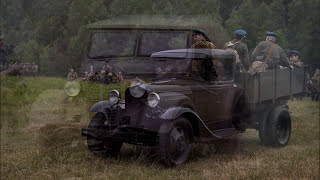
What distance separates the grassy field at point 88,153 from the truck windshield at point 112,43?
26 cm

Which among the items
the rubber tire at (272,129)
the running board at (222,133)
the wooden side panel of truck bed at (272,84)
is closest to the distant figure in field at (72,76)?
the running board at (222,133)

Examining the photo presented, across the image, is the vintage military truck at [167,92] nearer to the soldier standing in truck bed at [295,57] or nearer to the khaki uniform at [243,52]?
the khaki uniform at [243,52]

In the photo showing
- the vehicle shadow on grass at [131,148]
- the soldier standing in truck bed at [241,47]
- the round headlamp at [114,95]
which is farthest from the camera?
the vehicle shadow on grass at [131,148]

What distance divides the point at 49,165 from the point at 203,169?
5.02 feet

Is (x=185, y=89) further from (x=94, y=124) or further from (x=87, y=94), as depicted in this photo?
(x=87, y=94)

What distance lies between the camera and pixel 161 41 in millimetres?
3646

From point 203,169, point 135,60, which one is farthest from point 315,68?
point 135,60

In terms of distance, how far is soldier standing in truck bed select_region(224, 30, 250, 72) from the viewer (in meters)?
3.89

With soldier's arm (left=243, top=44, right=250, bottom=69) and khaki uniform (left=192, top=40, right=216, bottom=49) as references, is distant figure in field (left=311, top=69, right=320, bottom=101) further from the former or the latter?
khaki uniform (left=192, top=40, right=216, bottom=49)

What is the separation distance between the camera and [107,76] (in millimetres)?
3590

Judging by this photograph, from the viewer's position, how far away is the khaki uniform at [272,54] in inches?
177

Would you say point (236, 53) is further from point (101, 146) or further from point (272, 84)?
point (272, 84)

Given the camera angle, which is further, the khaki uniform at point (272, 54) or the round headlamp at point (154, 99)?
the round headlamp at point (154, 99)

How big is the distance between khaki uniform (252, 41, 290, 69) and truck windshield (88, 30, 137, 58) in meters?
1.27
